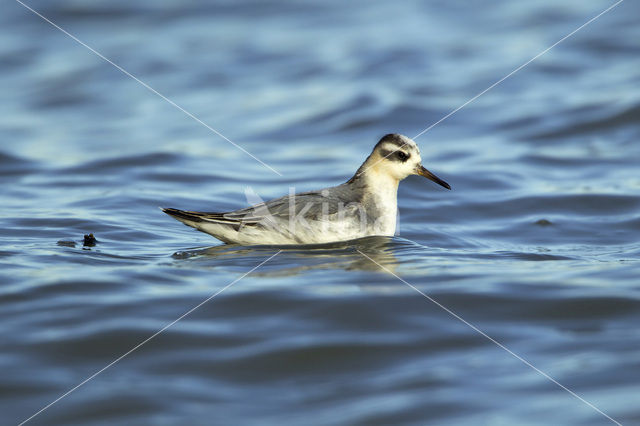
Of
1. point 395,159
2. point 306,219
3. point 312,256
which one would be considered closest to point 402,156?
point 395,159

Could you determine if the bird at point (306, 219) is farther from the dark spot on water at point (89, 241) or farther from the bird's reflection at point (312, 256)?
the dark spot on water at point (89, 241)

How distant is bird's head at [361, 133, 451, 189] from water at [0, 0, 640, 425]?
2.17 feet

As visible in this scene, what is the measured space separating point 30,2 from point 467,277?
14466 mm

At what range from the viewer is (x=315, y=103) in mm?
13961

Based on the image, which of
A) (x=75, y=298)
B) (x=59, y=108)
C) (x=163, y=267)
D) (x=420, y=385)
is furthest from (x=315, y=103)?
(x=420, y=385)

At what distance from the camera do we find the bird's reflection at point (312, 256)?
269 inches

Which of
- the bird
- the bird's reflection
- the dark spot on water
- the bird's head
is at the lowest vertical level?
the bird's reflection

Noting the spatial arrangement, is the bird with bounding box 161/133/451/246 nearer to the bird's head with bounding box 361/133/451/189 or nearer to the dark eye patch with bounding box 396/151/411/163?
the bird's head with bounding box 361/133/451/189

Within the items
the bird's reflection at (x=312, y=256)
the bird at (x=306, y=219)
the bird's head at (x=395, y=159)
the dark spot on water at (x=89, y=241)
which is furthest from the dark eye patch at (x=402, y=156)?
the dark spot on water at (x=89, y=241)

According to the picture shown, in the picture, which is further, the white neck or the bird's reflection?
the white neck

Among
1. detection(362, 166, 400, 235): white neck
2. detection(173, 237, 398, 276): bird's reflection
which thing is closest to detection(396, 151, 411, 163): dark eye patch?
detection(362, 166, 400, 235): white neck

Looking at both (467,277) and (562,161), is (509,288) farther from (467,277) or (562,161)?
(562,161)

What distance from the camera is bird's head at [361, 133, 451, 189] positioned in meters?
8.23

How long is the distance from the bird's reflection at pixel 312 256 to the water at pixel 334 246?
35 millimetres
